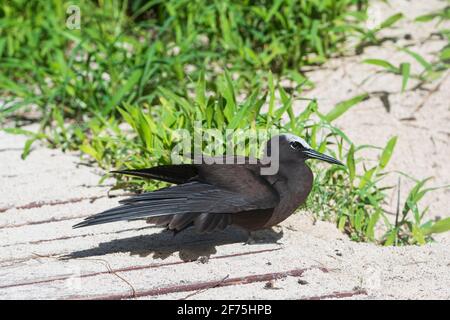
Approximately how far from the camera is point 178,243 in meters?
3.77

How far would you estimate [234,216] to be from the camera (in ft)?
11.9

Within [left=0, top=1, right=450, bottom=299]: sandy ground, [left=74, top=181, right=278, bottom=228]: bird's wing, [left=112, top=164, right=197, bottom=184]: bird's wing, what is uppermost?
[left=112, top=164, right=197, bottom=184]: bird's wing

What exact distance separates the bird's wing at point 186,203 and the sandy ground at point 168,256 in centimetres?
21

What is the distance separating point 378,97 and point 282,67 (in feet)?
2.27

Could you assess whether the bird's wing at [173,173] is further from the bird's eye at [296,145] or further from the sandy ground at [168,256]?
the bird's eye at [296,145]

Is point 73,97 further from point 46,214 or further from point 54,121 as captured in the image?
point 46,214

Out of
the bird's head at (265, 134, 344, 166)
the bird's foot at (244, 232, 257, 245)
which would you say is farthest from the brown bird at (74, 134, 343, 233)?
the bird's foot at (244, 232, 257, 245)

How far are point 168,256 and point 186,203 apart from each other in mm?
248

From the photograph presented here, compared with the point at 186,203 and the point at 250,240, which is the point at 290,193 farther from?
the point at 186,203

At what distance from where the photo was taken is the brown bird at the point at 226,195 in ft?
11.4

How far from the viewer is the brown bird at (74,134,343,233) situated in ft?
11.4

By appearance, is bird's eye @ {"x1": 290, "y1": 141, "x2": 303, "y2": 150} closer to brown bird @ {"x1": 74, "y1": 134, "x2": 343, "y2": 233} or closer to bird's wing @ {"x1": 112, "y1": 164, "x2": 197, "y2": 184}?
brown bird @ {"x1": 74, "y1": 134, "x2": 343, "y2": 233}

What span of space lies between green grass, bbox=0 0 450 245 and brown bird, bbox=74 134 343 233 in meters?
0.56

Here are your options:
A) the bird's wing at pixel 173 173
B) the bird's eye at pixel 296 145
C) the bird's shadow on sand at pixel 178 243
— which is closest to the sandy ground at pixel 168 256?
the bird's shadow on sand at pixel 178 243
